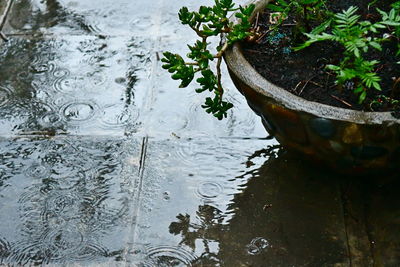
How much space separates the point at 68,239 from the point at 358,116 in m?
1.39

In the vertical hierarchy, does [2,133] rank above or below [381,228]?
above

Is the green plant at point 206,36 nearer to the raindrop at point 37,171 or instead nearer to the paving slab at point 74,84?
the paving slab at point 74,84

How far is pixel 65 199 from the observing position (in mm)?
3121

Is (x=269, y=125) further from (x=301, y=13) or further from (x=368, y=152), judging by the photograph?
(x=301, y=13)

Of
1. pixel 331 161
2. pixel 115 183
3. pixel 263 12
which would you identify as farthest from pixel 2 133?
pixel 331 161

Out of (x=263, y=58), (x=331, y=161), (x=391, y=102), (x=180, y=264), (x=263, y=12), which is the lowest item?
(x=180, y=264)

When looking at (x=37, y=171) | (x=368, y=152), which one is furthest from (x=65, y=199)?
(x=368, y=152)

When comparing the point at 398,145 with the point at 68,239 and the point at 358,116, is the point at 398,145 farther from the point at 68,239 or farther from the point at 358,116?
the point at 68,239

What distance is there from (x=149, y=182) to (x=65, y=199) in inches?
16.3

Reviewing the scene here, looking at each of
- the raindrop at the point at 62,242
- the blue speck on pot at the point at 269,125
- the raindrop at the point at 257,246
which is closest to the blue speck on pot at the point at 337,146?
the blue speck on pot at the point at 269,125

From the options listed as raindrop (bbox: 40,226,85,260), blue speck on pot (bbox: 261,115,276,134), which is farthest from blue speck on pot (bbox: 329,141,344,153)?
raindrop (bbox: 40,226,85,260)

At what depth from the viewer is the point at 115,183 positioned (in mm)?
3201

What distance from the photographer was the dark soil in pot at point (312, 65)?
9.54 feet

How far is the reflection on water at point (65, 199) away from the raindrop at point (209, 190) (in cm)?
33
